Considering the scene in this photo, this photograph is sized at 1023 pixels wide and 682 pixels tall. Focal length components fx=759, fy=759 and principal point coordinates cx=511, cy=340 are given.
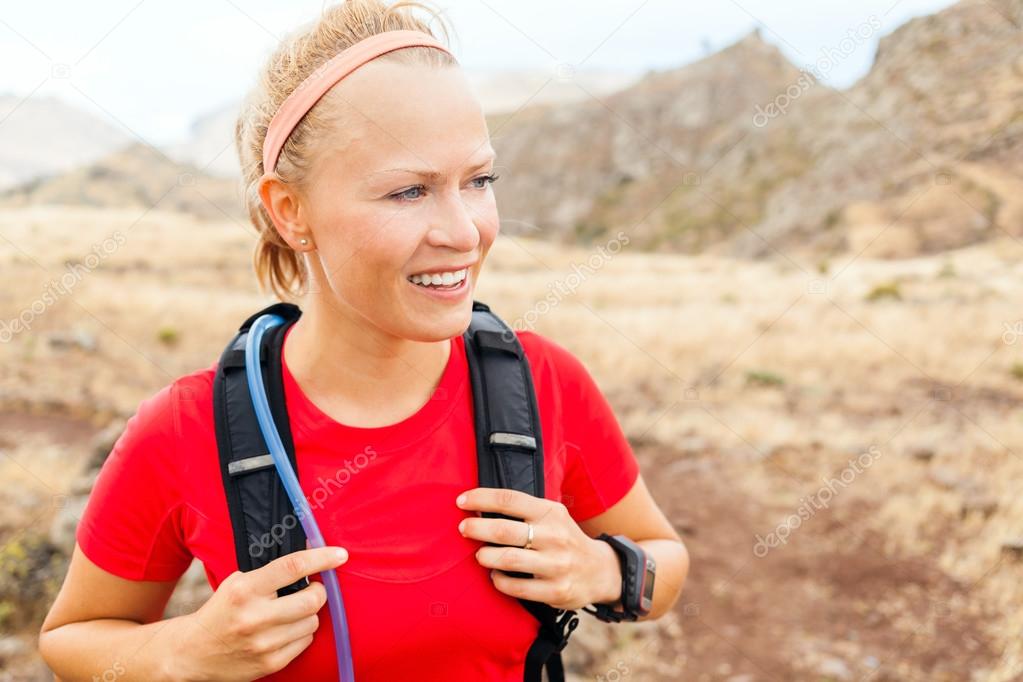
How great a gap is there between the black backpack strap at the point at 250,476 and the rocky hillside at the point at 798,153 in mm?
15013

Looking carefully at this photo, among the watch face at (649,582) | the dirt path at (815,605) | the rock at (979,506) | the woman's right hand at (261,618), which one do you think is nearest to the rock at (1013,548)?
the dirt path at (815,605)

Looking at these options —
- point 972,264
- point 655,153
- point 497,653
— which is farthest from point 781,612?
point 655,153

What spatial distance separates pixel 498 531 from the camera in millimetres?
1625

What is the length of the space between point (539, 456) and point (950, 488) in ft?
20.3

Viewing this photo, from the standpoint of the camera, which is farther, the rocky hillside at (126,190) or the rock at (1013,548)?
the rocky hillside at (126,190)

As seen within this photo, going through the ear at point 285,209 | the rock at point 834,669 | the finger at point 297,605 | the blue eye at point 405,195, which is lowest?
the rock at point 834,669

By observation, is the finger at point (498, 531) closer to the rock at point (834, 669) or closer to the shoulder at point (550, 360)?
the shoulder at point (550, 360)

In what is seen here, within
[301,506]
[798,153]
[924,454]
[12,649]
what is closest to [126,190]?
[798,153]

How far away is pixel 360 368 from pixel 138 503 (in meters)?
0.56

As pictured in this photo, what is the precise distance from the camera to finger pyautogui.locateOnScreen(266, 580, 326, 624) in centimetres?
148

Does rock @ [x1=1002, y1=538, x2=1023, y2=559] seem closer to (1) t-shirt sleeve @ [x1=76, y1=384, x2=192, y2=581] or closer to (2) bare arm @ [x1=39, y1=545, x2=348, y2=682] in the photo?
(2) bare arm @ [x1=39, y1=545, x2=348, y2=682]

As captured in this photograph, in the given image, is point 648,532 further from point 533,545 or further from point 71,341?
point 71,341

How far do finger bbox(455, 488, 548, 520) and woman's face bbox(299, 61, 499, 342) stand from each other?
0.36m

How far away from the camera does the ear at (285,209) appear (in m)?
1.78
